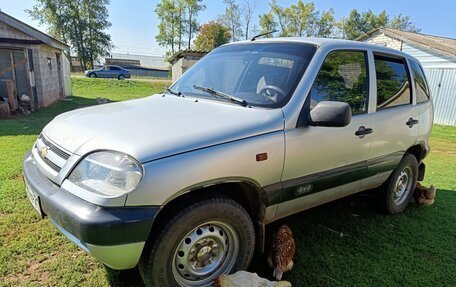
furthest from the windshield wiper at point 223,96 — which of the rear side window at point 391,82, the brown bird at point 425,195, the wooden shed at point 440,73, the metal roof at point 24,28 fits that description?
the wooden shed at point 440,73

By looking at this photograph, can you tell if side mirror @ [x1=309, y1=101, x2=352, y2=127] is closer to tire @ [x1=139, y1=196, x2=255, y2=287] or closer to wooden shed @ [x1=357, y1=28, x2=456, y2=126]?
tire @ [x1=139, y1=196, x2=255, y2=287]

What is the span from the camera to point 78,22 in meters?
47.5

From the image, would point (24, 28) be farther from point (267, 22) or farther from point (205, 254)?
point (267, 22)

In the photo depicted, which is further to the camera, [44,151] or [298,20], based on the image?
[298,20]

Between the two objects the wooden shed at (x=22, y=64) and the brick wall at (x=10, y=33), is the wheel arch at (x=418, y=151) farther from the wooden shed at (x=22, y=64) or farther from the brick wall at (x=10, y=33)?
the brick wall at (x=10, y=33)

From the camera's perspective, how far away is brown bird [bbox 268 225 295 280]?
2.83 metres

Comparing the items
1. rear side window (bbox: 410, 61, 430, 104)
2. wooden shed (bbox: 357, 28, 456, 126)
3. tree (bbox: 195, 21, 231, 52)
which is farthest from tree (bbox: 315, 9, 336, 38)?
rear side window (bbox: 410, 61, 430, 104)

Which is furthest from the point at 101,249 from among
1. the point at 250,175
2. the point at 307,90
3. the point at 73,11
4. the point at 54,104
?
the point at 73,11

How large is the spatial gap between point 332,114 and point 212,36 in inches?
1913

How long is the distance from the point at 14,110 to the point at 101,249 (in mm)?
11510

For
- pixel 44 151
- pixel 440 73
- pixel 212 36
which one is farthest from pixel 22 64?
pixel 212 36

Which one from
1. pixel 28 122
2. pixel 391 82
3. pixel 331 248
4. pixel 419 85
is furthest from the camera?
pixel 28 122

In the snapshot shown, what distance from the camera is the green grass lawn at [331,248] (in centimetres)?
283

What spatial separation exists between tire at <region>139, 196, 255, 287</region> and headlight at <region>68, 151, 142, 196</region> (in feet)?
1.32
